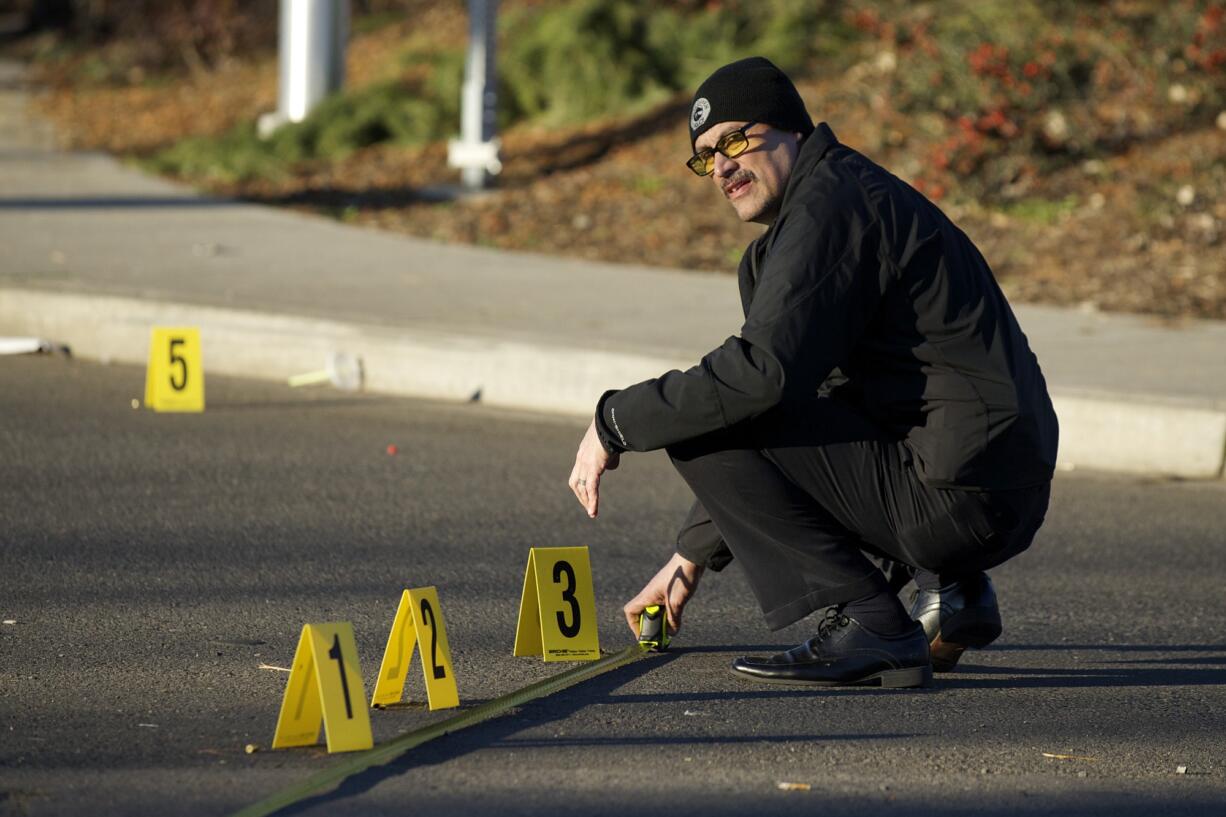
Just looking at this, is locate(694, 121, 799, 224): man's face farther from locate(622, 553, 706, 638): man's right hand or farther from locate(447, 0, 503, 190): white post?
locate(447, 0, 503, 190): white post

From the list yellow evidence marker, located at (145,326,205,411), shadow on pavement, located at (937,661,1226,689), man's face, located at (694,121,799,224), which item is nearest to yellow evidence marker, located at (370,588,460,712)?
man's face, located at (694,121,799,224)

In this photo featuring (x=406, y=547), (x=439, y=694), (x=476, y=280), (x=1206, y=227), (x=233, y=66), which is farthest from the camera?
(x=233, y=66)

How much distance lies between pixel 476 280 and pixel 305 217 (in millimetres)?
2735

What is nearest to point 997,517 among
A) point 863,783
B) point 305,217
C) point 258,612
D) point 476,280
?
point 863,783

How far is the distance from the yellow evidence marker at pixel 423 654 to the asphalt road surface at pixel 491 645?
69mm

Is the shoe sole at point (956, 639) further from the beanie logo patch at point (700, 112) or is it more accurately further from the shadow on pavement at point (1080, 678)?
the beanie logo patch at point (700, 112)

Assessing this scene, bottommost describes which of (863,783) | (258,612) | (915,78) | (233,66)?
(863,783)

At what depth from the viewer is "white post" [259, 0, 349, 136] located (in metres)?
15.2

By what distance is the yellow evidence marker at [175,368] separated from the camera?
740cm

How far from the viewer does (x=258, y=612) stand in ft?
15.8

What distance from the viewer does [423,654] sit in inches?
155

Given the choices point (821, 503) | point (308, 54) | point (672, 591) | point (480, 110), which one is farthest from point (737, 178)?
point (308, 54)

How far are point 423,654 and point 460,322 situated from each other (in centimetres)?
472

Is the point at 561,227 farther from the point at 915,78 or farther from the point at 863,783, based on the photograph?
the point at 863,783
